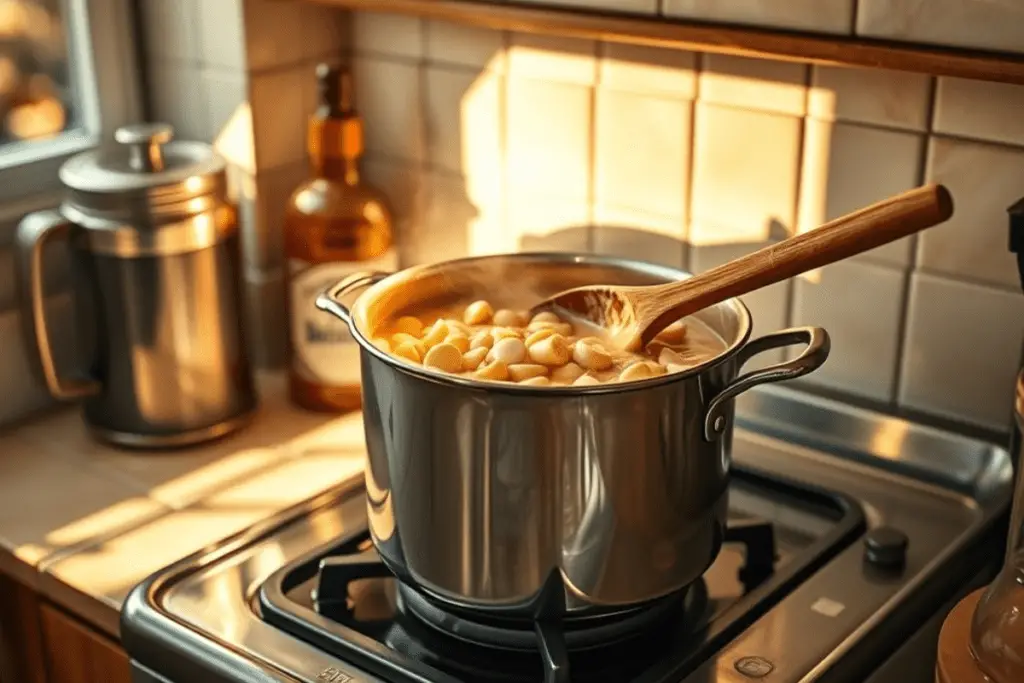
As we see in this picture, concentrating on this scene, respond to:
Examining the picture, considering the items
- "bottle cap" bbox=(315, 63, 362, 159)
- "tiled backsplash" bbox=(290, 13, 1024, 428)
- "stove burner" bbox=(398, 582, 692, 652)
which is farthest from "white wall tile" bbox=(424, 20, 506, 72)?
"stove burner" bbox=(398, 582, 692, 652)

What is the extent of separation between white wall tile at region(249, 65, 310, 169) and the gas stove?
40 centimetres

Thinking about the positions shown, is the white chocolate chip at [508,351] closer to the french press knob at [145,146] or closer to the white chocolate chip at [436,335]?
the white chocolate chip at [436,335]

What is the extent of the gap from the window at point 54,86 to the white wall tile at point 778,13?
63 cm

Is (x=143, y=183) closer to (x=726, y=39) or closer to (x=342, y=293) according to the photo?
(x=342, y=293)

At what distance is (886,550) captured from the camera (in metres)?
0.95

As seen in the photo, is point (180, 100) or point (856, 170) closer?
point (856, 170)

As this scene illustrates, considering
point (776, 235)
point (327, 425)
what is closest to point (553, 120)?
point (776, 235)

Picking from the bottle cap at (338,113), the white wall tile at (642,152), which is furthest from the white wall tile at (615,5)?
the bottle cap at (338,113)

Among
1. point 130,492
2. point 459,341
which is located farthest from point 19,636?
point 459,341

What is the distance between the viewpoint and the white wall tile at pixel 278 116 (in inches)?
50.7

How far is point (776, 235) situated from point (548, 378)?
349 mm

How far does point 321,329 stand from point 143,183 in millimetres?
218

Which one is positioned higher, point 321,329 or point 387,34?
point 387,34

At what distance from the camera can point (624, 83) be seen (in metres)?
1.14
